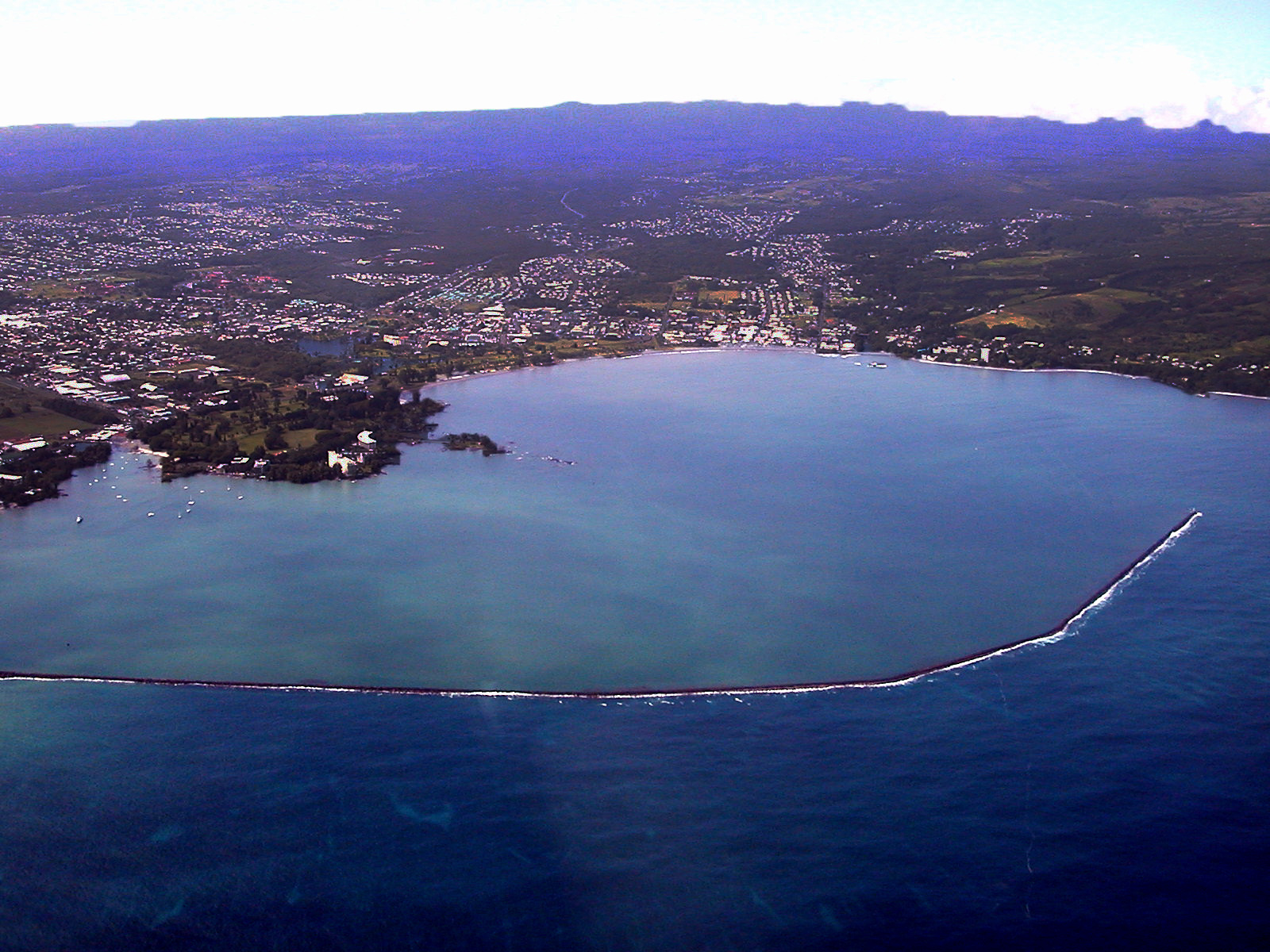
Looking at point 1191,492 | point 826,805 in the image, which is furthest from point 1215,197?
point 826,805

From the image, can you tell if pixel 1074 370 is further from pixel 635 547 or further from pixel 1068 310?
pixel 635 547

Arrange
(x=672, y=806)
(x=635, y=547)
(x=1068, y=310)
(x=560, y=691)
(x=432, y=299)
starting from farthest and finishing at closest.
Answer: (x=432, y=299) < (x=1068, y=310) < (x=635, y=547) < (x=560, y=691) < (x=672, y=806)

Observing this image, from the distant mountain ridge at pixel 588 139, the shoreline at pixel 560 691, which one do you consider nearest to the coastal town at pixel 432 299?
the shoreline at pixel 560 691

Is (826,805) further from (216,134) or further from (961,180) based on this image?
(216,134)

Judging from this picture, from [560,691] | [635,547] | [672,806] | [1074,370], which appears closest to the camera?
[672,806]

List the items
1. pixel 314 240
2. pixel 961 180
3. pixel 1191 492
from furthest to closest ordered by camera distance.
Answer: pixel 961 180 → pixel 314 240 → pixel 1191 492

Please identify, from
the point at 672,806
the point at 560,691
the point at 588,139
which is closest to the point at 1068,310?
the point at 560,691

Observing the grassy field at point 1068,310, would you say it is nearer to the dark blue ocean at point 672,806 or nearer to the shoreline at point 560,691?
the dark blue ocean at point 672,806
